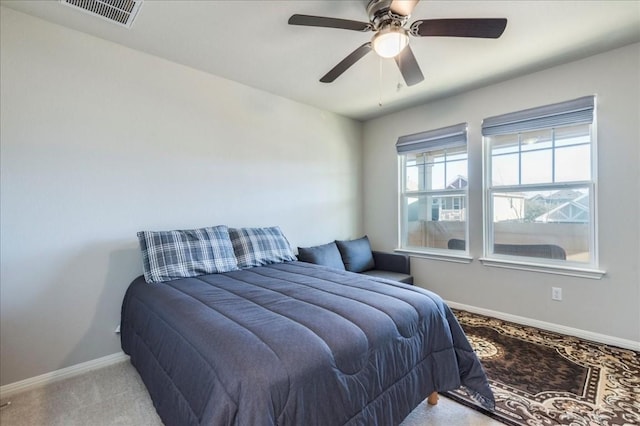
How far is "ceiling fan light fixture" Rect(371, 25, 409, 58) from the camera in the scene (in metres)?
1.69

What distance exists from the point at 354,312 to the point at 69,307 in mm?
2165

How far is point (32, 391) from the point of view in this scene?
197cm

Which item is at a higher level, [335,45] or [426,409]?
[335,45]

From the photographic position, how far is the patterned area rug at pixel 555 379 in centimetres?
168

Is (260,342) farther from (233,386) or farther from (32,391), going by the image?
(32,391)

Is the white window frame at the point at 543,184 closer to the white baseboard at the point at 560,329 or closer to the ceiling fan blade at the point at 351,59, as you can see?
the white baseboard at the point at 560,329

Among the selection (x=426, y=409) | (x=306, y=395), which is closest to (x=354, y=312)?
(x=306, y=395)

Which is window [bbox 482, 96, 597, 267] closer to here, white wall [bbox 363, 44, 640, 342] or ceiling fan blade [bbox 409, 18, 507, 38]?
white wall [bbox 363, 44, 640, 342]

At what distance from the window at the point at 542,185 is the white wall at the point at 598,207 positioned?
103mm

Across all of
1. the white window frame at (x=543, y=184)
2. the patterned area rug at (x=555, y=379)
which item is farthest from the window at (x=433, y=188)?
the patterned area rug at (x=555, y=379)

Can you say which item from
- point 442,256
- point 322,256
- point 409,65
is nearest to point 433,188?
point 442,256

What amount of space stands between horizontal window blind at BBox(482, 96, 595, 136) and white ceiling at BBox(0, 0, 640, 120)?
0.40m

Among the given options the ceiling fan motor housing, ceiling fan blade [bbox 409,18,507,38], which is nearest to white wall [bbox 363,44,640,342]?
ceiling fan blade [bbox 409,18,507,38]

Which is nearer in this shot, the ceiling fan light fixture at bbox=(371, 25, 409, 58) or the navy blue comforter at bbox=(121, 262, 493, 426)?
the navy blue comforter at bbox=(121, 262, 493, 426)
